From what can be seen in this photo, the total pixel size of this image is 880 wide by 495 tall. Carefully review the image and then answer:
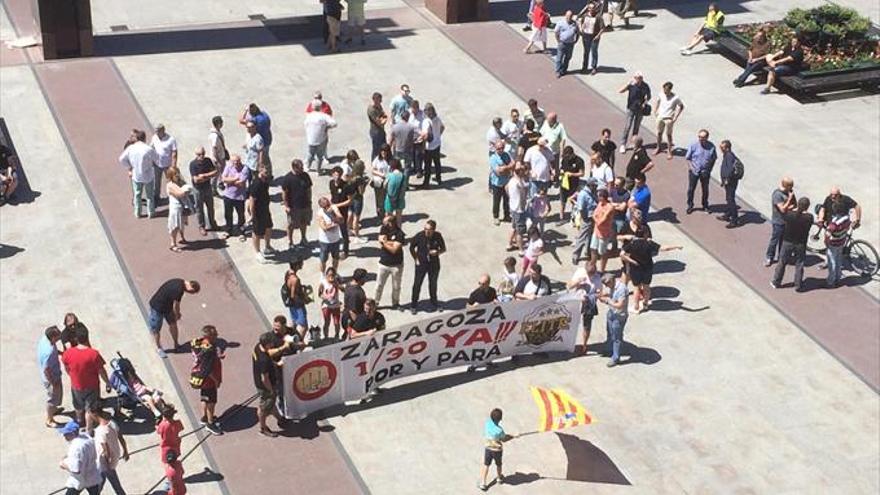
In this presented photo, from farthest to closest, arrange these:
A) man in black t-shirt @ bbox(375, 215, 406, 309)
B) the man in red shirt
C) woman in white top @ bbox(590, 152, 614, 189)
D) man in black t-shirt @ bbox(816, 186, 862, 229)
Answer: woman in white top @ bbox(590, 152, 614, 189), man in black t-shirt @ bbox(816, 186, 862, 229), man in black t-shirt @ bbox(375, 215, 406, 309), the man in red shirt

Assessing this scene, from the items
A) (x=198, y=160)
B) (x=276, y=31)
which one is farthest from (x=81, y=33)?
(x=198, y=160)

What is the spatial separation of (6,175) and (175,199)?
135 inches

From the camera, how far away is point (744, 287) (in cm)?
2236

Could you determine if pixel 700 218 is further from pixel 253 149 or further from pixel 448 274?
pixel 253 149

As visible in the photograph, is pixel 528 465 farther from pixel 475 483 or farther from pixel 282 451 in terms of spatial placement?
pixel 282 451

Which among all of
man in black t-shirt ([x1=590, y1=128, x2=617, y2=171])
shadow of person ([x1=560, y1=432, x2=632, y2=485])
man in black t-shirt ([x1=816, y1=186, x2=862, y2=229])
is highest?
man in black t-shirt ([x1=590, y1=128, x2=617, y2=171])

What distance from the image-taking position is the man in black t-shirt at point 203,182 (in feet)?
72.5

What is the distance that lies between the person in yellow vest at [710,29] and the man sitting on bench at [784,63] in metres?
1.85

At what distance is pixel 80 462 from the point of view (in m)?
16.1

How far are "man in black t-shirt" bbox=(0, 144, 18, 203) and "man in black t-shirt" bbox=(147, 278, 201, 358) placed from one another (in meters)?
5.14

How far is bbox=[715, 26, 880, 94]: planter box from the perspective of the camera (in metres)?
29.1

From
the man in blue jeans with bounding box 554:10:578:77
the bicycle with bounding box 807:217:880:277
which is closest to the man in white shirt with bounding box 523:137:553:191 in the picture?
the bicycle with bounding box 807:217:880:277

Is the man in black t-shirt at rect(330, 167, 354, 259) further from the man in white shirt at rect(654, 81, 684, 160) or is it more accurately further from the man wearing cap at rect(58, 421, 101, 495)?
the man in white shirt at rect(654, 81, 684, 160)

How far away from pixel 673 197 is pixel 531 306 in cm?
621
